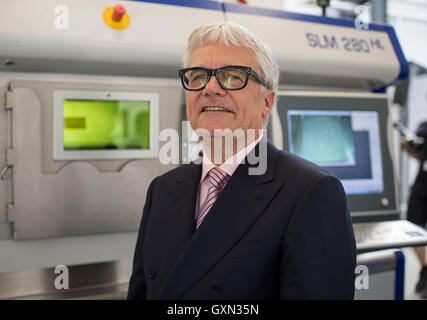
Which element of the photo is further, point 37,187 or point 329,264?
point 37,187

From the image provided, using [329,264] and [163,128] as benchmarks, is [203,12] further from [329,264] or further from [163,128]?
[329,264]

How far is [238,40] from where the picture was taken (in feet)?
3.25

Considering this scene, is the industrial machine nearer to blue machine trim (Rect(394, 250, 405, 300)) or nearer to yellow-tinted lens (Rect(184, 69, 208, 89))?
blue machine trim (Rect(394, 250, 405, 300))

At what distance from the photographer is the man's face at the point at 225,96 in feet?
3.23

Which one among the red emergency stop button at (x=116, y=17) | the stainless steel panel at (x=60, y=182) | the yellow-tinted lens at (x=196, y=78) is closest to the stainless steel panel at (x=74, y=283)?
the stainless steel panel at (x=60, y=182)

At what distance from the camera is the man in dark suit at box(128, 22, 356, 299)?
854 millimetres

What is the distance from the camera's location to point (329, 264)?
0.85m

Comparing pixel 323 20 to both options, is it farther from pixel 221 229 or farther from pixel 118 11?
pixel 221 229

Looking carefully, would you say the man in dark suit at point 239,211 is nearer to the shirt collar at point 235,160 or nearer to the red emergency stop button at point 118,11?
the shirt collar at point 235,160

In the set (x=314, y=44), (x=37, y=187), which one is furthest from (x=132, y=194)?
(x=314, y=44)
